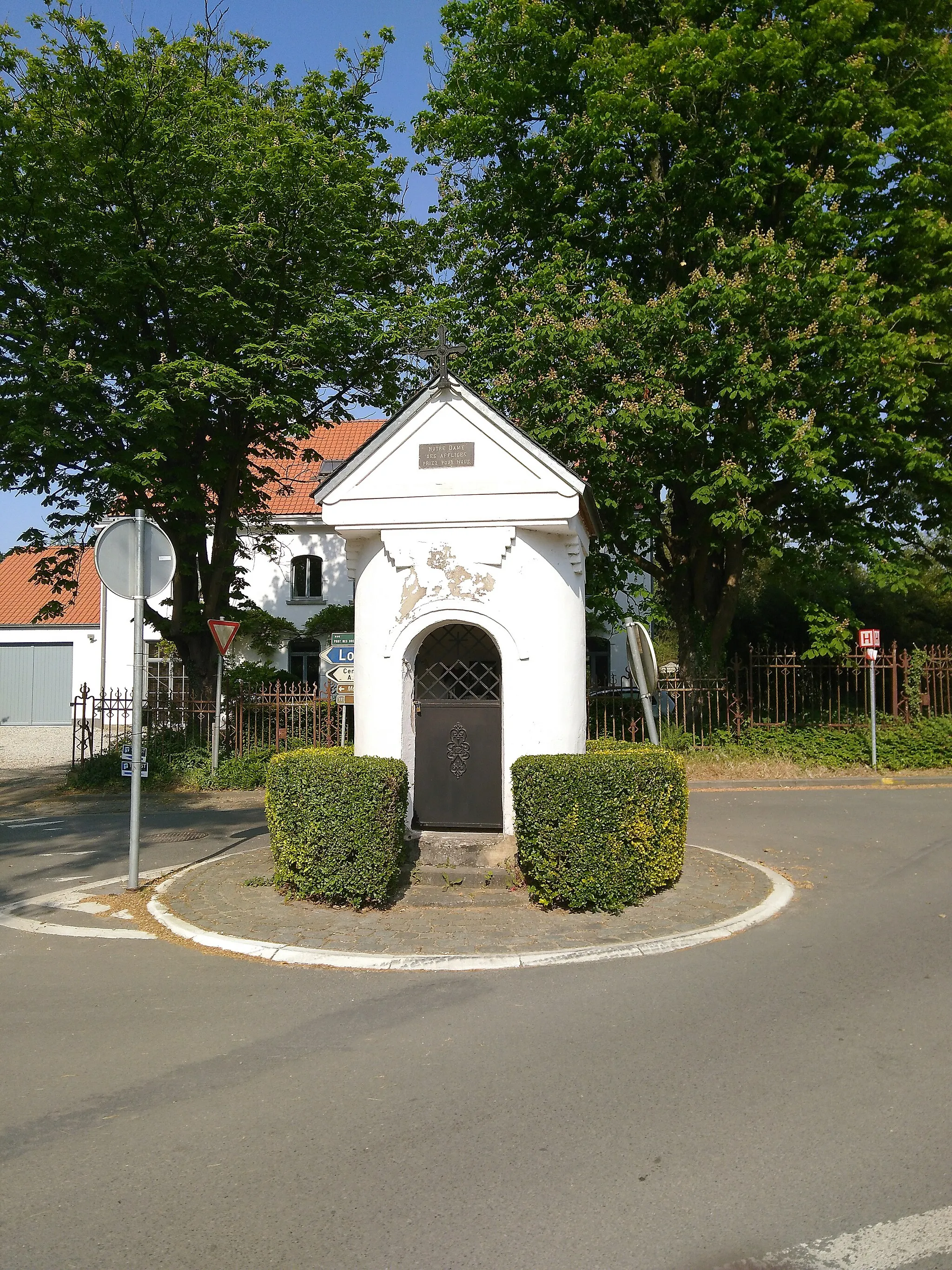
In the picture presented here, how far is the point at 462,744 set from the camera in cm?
882

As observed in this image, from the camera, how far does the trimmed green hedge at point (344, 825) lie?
24.5ft

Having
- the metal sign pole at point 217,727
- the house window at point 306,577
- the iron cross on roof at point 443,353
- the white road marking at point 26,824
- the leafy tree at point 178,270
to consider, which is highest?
the leafy tree at point 178,270

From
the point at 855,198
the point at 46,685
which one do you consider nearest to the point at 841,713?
the point at 855,198

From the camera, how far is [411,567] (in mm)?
8602

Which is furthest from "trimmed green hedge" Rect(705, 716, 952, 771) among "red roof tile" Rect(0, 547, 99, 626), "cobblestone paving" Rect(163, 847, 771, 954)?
"red roof tile" Rect(0, 547, 99, 626)

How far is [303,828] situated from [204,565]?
43.6 ft

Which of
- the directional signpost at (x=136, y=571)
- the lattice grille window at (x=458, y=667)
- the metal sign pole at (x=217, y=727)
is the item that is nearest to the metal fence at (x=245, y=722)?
the metal sign pole at (x=217, y=727)

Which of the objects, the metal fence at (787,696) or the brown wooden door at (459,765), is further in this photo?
the metal fence at (787,696)

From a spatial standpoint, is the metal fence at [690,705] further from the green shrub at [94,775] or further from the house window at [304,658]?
the house window at [304,658]

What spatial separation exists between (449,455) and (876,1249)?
6.80 meters

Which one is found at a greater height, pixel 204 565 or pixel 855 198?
pixel 855 198

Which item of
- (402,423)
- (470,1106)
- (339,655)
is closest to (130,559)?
(402,423)

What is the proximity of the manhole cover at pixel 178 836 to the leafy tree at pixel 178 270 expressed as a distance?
6.67 m

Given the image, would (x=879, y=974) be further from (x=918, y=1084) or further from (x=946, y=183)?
(x=946, y=183)
